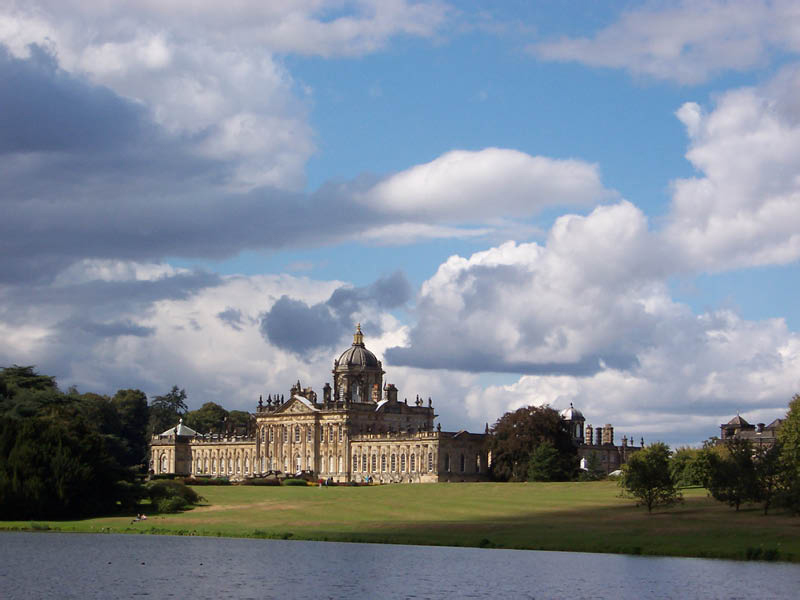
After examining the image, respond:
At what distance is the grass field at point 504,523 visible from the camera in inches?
2323

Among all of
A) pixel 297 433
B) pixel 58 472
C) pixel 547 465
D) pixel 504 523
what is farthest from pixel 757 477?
pixel 297 433

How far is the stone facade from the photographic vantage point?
130 meters

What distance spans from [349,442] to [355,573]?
90537mm

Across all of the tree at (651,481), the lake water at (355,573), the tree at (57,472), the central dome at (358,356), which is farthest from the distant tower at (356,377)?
the lake water at (355,573)

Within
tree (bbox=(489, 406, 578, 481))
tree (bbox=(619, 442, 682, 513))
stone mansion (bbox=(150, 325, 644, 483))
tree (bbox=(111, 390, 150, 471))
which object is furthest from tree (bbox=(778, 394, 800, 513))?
tree (bbox=(111, 390, 150, 471))

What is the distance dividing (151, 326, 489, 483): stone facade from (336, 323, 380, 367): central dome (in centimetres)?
12

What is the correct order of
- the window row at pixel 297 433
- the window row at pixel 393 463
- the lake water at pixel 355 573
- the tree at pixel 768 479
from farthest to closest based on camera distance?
the window row at pixel 297 433, the window row at pixel 393 463, the tree at pixel 768 479, the lake water at pixel 355 573

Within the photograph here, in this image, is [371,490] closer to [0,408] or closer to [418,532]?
[0,408]

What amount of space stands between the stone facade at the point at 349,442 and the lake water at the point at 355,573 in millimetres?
69825

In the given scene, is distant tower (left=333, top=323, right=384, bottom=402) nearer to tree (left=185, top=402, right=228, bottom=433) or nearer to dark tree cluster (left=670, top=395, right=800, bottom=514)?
tree (left=185, top=402, right=228, bottom=433)

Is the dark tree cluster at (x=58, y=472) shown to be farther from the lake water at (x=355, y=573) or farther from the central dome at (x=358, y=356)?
the central dome at (x=358, y=356)

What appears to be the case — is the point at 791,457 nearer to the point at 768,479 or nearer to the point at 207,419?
the point at 768,479

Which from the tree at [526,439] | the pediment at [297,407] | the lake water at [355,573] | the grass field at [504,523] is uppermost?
the pediment at [297,407]

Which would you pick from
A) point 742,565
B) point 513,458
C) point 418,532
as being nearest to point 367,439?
point 513,458
